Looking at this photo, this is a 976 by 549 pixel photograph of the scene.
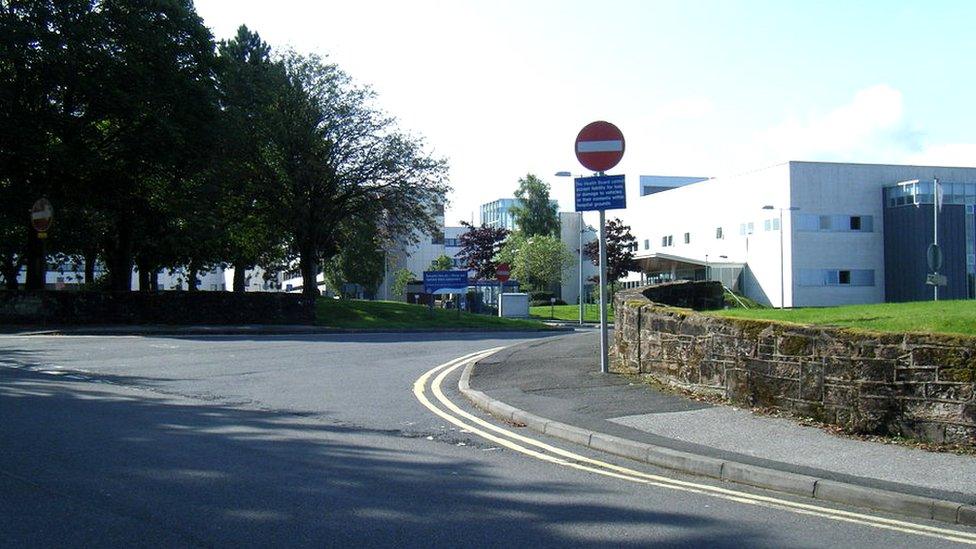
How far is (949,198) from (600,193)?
5484cm

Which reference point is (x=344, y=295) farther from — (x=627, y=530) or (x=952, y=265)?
(x=627, y=530)

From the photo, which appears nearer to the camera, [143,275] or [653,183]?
[143,275]

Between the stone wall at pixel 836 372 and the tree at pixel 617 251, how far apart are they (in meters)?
54.5

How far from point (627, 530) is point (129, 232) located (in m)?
34.1

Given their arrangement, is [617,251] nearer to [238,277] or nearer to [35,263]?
[238,277]

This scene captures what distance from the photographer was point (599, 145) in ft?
42.0

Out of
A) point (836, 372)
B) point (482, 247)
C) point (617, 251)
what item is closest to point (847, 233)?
point (617, 251)

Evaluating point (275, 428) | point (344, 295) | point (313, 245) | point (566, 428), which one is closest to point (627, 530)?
point (566, 428)

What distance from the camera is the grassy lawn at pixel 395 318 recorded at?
35688 millimetres

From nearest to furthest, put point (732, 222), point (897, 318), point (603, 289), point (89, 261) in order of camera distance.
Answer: point (897, 318), point (603, 289), point (89, 261), point (732, 222)

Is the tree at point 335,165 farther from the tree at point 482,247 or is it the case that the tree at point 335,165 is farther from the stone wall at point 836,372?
the tree at point 482,247

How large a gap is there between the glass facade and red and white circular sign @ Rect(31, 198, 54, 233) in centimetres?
5157

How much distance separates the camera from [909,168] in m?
59.4

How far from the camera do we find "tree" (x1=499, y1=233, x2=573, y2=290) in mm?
76875
